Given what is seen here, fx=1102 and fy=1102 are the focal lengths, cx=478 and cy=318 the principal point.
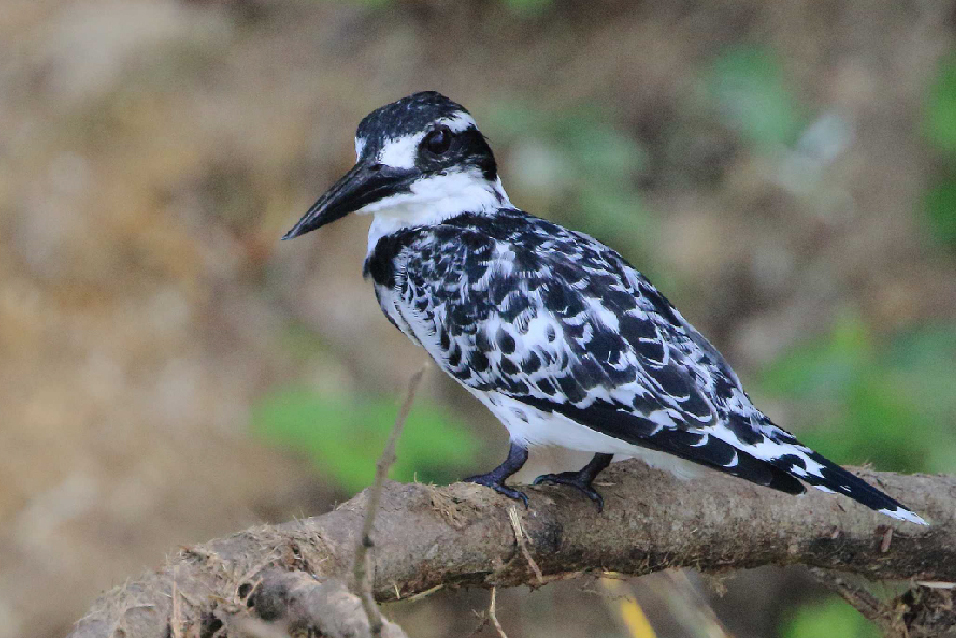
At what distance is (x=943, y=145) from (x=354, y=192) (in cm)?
349

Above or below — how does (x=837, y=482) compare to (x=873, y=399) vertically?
above

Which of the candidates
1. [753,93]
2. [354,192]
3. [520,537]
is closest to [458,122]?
[354,192]

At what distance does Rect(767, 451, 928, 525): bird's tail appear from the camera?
2379 mm

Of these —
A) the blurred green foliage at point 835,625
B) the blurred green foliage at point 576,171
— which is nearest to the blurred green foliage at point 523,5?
the blurred green foliage at point 576,171

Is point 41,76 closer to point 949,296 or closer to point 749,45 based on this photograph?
point 749,45

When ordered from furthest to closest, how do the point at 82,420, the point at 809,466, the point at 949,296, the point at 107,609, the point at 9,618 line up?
the point at 949,296, the point at 82,420, the point at 9,618, the point at 809,466, the point at 107,609

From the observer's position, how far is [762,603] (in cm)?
538

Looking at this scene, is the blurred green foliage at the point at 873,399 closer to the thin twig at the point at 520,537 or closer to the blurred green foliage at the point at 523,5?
the thin twig at the point at 520,537

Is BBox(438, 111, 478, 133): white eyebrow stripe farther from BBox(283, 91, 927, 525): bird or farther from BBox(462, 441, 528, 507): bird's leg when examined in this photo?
BBox(462, 441, 528, 507): bird's leg

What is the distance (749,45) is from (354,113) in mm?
2078

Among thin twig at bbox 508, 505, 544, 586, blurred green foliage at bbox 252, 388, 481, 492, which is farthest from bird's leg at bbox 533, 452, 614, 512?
blurred green foliage at bbox 252, 388, 481, 492

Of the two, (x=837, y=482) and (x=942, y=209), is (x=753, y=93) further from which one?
(x=837, y=482)

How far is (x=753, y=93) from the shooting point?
542cm

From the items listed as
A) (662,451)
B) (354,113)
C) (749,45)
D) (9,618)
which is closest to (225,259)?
(354,113)
